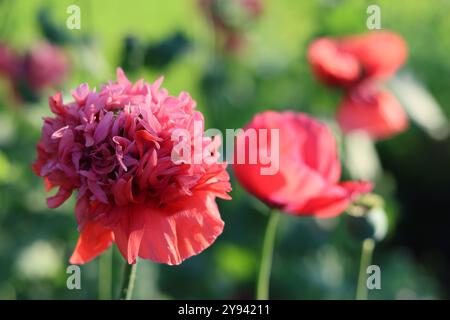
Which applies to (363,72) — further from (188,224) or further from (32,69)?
(188,224)

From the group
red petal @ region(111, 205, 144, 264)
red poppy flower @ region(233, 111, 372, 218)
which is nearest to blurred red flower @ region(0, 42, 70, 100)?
red poppy flower @ region(233, 111, 372, 218)

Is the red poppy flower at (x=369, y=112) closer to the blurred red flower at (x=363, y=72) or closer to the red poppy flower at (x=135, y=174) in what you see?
the blurred red flower at (x=363, y=72)

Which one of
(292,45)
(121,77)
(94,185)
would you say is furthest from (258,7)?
(94,185)

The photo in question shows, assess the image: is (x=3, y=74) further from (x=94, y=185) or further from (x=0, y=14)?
(x=94, y=185)

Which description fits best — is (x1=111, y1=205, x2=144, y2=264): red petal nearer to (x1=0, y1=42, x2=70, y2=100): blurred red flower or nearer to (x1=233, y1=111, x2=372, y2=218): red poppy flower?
(x1=233, y1=111, x2=372, y2=218): red poppy flower

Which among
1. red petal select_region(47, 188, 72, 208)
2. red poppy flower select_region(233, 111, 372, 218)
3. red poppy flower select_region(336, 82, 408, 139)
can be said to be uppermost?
red poppy flower select_region(336, 82, 408, 139)

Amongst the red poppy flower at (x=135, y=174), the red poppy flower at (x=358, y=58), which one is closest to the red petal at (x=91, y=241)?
the red poppy flower at (x=135, y=174)
